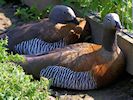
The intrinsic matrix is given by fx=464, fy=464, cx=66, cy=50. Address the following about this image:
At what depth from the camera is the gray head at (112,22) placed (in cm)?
586

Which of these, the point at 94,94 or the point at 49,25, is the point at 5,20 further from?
the point at 94,94

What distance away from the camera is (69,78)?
19.0ft

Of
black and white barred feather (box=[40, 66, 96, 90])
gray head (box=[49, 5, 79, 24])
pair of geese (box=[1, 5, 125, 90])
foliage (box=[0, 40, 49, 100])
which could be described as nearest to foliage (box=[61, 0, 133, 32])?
gray head (box=[49, 5, 79, 24])

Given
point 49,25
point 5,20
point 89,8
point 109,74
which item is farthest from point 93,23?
point 5,20

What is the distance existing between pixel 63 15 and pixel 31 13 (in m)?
1.51

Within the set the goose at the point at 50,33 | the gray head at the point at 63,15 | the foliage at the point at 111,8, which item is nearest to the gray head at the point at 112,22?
the foliage at the point at 111,8

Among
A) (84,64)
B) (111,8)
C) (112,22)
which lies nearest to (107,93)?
(84,64)

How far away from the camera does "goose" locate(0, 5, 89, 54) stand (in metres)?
6.61

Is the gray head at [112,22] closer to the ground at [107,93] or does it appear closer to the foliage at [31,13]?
the ground at [107,93]

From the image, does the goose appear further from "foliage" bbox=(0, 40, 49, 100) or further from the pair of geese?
"foliage" bbox=(0, 40, 49, 100)

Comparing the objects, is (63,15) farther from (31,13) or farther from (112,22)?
(31,13)

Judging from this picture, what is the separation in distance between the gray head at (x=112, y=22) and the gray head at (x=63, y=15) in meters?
1.00

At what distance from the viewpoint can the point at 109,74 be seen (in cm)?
587

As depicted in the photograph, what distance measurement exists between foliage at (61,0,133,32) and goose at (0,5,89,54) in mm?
232
